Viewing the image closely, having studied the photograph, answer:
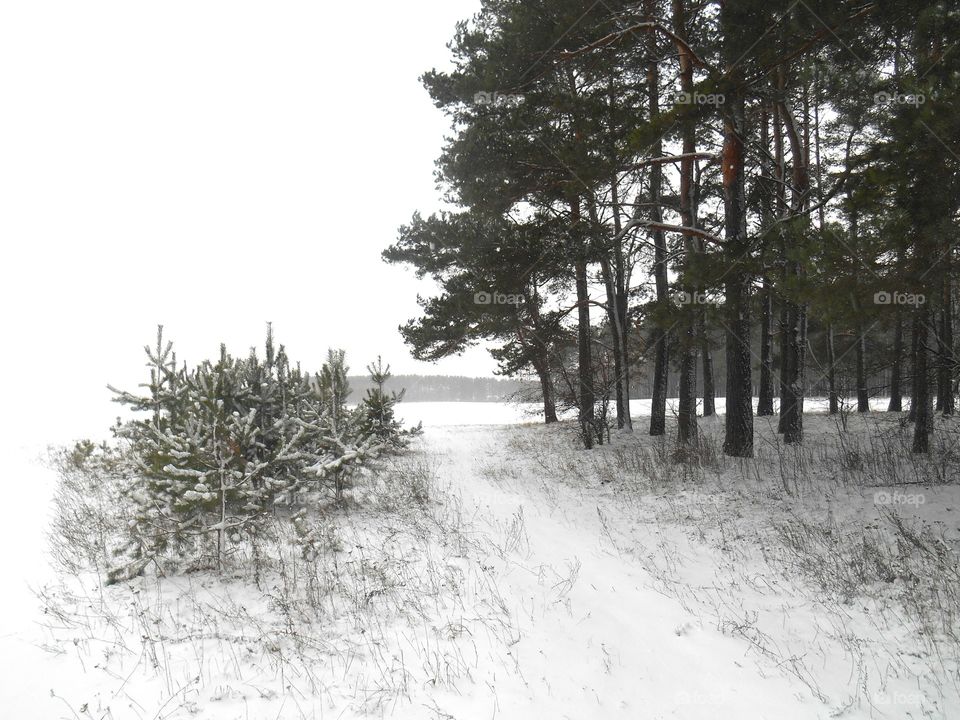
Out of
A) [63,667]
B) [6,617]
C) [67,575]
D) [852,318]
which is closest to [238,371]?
[67,575]

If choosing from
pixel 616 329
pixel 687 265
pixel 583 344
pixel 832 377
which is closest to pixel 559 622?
pixel 687 265

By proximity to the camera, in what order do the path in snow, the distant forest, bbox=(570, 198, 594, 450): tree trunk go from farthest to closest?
1. the distant forest
2. bbox=(570, 198, 594, 450): tree trunk
3. the path in snow

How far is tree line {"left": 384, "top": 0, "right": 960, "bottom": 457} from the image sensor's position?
518 centimetres

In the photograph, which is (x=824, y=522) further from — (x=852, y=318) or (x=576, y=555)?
(x=576, y=555)

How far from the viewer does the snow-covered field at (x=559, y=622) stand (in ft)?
10.9

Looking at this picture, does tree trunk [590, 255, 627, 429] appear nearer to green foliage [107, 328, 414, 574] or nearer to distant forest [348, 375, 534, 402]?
green foliage [107, 328, 414, 574]

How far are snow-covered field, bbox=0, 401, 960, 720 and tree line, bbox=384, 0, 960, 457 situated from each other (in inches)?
101

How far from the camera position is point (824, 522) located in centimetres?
591

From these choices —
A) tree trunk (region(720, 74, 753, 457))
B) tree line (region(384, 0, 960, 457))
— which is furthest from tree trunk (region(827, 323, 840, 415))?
tree trunk (region(720, 74, 753, 457))

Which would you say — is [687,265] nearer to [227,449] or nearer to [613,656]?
[613,656]

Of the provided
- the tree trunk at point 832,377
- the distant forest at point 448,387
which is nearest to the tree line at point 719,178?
the tree trunk at point 832,377

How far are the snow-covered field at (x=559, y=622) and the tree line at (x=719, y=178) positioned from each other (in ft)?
8.43

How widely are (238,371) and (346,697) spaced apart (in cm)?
530

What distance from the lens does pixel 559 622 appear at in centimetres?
435
